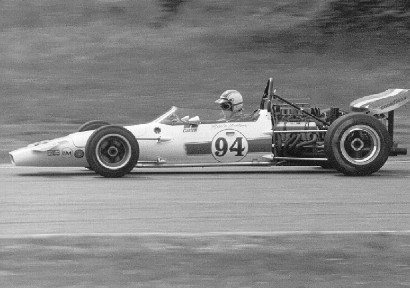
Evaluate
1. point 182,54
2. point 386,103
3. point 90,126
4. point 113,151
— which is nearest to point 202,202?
point 113,151

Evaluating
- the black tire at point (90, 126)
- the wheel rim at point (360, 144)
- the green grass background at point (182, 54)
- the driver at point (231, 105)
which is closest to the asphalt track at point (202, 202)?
the wheel rim at point (360, 144)

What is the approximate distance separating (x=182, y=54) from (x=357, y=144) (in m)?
13.9

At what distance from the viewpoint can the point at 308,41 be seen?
26.5 meters

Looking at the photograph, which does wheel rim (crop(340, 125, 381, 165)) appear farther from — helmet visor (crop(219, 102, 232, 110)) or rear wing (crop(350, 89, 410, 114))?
helmet visor (crop(219, 102, 232, 110))

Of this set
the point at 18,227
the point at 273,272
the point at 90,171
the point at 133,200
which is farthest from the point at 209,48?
the point at 273,272

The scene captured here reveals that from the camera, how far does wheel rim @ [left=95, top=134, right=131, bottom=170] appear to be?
11.7m

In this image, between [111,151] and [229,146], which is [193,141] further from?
[111,151]

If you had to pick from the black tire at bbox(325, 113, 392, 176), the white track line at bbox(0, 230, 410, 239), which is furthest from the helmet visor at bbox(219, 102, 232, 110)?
the white track line at bbox(0, 230, 410, 239)

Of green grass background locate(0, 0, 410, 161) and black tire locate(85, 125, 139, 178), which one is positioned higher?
green grass background locate(0, 0, 410, 161)

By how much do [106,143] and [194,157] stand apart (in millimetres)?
1091

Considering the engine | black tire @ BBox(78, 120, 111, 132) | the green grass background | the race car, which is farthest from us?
the green grass background

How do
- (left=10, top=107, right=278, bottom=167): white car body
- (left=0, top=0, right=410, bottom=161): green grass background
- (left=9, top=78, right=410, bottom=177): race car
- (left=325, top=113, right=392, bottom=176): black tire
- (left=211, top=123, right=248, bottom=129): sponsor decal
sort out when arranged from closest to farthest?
(left=9, top=78, right=410, bottom=177): race car < (left=325, top=113, right=392, bottom=176): black tire < (left=10, top=107, right=278, bottom=167): white car body < (left=211, top=123, right=248, bottom=129): sponsor decal < (left=0, top=0, right=410, bottom=161): green grass background

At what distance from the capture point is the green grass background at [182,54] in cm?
2183

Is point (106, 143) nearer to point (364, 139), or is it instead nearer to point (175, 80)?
point (364, 139)
